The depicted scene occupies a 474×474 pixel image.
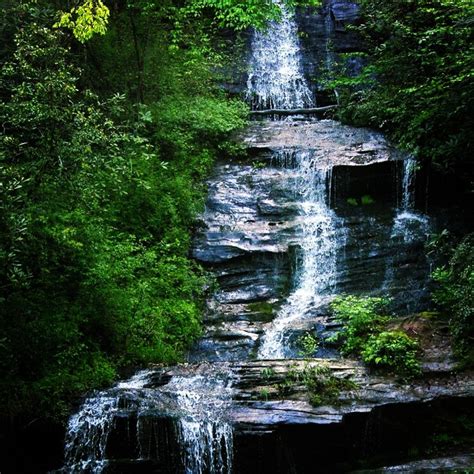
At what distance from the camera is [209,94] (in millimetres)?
16672

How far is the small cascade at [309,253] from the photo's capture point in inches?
396

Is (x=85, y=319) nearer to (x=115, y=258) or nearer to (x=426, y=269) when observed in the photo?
(x=115, y=258)

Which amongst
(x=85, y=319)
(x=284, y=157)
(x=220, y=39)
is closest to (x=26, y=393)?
(x=85, y=319)

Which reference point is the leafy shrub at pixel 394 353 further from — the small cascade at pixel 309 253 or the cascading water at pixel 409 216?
the cascading water at pixel 409 216

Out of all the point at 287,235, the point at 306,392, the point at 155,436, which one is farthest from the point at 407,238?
the point at 155,436

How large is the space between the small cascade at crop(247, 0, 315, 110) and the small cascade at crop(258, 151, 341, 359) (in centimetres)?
492

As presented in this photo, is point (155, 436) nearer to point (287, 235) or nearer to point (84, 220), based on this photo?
point (84, 220)

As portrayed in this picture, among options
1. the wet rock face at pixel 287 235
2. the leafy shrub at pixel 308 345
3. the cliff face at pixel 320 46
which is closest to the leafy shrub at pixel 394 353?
the leafy shrub at pixel 308 345

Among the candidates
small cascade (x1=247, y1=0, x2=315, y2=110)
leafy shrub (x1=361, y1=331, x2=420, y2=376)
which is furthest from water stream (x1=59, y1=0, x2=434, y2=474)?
leafy shrub (x1=361, y1=331, x2=420, y2=376)

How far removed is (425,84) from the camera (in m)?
11.5

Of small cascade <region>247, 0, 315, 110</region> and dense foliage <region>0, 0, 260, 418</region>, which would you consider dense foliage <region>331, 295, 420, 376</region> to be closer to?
dense foliage <region>0, 0, 260, 418</region>

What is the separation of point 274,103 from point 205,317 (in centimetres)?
992

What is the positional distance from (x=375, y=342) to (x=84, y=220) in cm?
473

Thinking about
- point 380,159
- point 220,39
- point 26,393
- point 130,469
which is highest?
point 220,39
